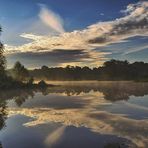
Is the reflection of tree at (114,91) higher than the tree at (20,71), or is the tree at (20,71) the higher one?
the tree at (20,71)

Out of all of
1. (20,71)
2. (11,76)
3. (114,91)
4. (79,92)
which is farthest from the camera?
(20,71)

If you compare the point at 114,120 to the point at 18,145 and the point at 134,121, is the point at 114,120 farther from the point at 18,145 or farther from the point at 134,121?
the point at 18,145

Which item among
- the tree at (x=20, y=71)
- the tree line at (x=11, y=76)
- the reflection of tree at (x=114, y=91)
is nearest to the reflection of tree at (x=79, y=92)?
the reflection of tree at (x=114, y=91)

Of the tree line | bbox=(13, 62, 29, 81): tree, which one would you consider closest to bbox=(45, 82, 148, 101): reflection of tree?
the tree line

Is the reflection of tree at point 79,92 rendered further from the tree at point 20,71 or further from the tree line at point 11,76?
the tree at point 20,71

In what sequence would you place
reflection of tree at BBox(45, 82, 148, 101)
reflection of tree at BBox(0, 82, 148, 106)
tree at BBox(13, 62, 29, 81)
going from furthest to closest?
tree at BBox(13, 62, 29, 81), reflection of tree at BBox(45, 82, 148, 101), reflection of tree at BBox(0, 82, 148, 106)

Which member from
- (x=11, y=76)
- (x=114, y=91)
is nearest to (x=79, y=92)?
(x=114, y=91)

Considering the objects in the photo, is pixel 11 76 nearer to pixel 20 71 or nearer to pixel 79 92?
pixel 20 71

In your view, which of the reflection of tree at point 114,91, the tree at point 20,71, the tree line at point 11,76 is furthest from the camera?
the tree at point 20,71

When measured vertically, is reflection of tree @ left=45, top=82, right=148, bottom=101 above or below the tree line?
below

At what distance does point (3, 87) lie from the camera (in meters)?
91.3

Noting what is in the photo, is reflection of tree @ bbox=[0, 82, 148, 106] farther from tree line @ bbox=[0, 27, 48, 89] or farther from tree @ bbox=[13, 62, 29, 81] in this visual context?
tree @ bbox=[13, 62, 29, 81]

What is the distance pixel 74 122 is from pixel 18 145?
9.00 meters

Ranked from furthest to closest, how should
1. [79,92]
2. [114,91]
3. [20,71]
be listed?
[20,71] < [79,92] < [114,91]
